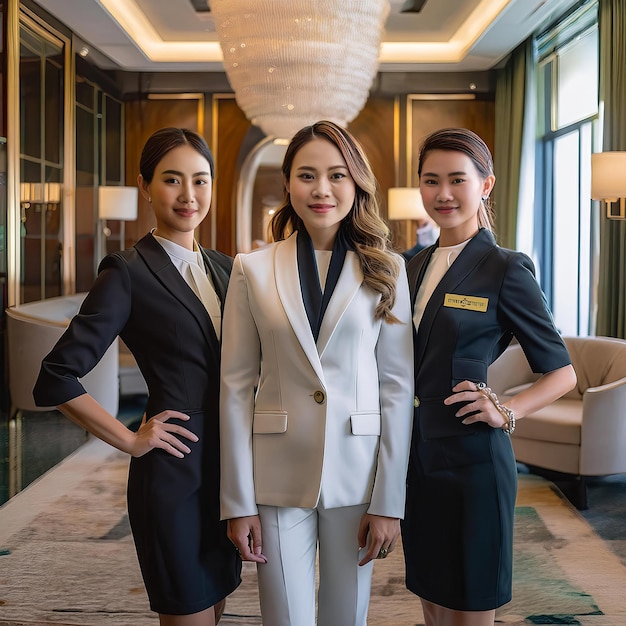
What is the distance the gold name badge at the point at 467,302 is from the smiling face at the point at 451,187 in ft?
0.73

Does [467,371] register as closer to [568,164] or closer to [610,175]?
[610,175]

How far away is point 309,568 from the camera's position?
6.11 ft

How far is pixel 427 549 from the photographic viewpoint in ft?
6.74

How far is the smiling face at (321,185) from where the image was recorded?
1.86 metres

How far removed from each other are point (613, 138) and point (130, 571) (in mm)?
4418

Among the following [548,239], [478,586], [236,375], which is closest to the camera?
[236,375]

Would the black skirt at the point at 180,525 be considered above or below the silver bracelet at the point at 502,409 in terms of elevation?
below

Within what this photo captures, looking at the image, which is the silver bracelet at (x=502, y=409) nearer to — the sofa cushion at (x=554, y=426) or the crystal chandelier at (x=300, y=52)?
the sofa cushion at (x=554, y=426)

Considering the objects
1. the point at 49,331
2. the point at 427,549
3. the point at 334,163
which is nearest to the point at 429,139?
the point at 334,163

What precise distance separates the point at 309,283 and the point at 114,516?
2.85 meters

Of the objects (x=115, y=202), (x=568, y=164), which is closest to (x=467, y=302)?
(x=568, y=164)

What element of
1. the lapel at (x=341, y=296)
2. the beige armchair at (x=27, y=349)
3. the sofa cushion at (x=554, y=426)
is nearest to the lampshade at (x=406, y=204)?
the sofa cushion at (x=554, y=426)

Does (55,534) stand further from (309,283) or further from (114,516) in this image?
(309,283)

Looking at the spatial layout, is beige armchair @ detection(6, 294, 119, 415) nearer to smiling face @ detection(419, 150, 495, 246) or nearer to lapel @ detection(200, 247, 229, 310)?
lapel @ detection(200, 247, 229, 310)
